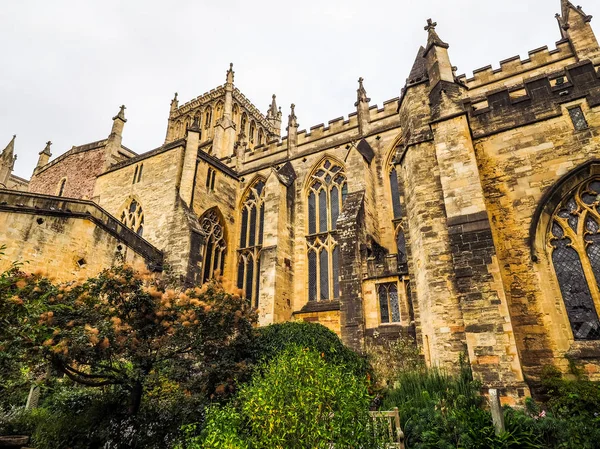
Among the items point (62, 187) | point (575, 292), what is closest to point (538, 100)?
point (575, 292)

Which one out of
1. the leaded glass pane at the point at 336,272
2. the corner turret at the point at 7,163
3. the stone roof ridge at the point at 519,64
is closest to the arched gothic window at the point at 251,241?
the leaded glass pane at the point at 336,272

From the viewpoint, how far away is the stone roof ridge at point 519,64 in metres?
14.7

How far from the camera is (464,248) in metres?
7.95

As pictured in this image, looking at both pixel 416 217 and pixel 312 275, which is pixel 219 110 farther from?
pixel 416 217

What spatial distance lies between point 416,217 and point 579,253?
3.69 m

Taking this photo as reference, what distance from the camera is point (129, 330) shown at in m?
6.86

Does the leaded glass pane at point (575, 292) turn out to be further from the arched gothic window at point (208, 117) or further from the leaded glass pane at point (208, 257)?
the arched gothic window at point (208, 117)

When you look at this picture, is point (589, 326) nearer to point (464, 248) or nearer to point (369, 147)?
point (464, 248)

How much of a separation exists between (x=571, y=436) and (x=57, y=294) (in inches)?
359

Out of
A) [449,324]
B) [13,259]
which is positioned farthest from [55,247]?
[449,324]

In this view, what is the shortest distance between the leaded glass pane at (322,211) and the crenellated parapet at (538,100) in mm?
9002

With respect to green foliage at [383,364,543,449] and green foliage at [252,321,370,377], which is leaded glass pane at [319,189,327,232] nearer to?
green foliage at [252,321,370,377]

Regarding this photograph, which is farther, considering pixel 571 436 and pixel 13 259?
pixel 13 259

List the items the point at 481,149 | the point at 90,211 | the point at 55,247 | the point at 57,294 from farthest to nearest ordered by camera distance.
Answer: the point at 90,211, the point at 55,247, the point at 481,149, the point at 57,294
